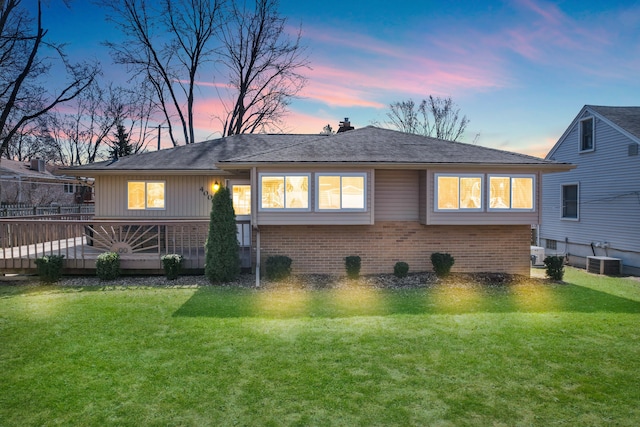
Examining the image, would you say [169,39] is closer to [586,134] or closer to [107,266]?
[107,266]

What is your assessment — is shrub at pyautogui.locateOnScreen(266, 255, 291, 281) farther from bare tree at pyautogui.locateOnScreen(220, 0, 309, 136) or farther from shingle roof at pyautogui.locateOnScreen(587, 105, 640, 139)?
bare tree at pyautogui.locateOnScreen(220, 0, 309, 136)

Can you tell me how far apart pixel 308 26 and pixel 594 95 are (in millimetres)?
16114

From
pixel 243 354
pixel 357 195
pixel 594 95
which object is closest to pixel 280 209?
pixel 357 195

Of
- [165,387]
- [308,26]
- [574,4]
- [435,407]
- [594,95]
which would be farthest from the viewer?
[308,26]

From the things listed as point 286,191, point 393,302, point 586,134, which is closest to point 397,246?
point 393,302

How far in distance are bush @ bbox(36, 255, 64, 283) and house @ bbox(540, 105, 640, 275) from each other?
58.3 ft

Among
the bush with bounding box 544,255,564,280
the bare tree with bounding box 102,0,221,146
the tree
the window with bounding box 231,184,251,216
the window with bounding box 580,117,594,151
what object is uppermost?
the bare tree with bounding box 102,0,221,146

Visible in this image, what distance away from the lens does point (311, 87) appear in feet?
81.8

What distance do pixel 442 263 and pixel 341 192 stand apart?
3.24 meters

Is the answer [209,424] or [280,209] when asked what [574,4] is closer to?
[280,209]

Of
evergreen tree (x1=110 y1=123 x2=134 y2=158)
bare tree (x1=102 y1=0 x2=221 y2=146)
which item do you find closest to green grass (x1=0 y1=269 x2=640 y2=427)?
bare tree (x1=102 y1=0 x2=221 y2=146)

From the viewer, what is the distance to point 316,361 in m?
4.83

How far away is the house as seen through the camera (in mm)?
13625

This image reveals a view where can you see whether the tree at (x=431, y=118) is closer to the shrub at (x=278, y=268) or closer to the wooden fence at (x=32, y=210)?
the wooden fence at (x=32, y=210)
